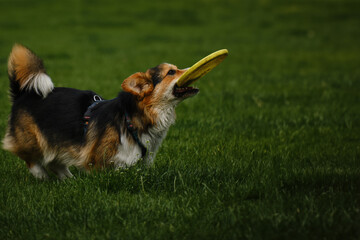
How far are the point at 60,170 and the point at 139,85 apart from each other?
158 cm

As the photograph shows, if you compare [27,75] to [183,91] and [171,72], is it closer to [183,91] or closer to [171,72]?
[171,72]

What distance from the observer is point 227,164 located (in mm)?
4445

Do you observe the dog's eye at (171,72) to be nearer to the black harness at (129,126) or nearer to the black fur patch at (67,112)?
the black fur patch at (67,112)

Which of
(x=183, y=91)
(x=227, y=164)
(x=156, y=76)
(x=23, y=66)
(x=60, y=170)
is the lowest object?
(x=60, y=170)

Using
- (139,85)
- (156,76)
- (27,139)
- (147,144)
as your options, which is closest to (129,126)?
(147,144)

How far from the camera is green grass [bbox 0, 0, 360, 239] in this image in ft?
10.6

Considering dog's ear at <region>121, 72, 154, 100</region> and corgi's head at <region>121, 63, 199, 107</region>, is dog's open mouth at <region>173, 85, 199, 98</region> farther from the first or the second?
dog's ear at <region>121, 72, 154, 100</region>

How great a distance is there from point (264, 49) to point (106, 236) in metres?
14.3

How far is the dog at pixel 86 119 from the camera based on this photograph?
4199 mm

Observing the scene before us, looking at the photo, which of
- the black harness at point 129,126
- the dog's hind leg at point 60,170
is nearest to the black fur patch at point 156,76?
the black harness at point 129,126

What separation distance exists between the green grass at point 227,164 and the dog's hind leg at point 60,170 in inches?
4.6

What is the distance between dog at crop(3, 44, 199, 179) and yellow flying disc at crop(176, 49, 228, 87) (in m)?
0.10

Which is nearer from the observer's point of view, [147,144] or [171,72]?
[147,144]

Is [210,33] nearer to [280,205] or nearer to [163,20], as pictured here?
[163,20]
